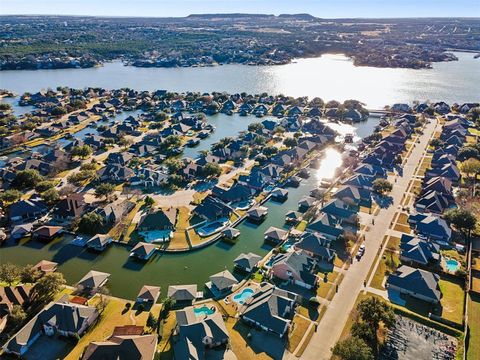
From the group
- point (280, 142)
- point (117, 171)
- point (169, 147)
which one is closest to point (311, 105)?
point (280, 142)

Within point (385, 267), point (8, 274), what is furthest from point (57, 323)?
point (385, 267)

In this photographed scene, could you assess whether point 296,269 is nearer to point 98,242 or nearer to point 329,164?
point 98,242

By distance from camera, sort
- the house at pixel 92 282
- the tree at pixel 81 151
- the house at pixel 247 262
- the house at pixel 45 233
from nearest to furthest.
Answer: the house at pixel 92 282, the house at pixel 247 262, the house at pixel 45 233, the tree at pixel 81 151

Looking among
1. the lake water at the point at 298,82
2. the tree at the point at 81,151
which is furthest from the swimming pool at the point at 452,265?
the lake water at the point at 298,82

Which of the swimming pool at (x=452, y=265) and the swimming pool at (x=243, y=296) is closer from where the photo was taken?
the swimming pool at (x=243, y=296)

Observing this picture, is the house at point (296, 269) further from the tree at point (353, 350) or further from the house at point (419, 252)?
the house at point (419, 252)

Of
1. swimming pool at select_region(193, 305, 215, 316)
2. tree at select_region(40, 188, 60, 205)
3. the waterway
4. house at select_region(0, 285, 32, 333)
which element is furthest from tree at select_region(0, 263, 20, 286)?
swimming pool at select_region(193, 305, 215, 316)
